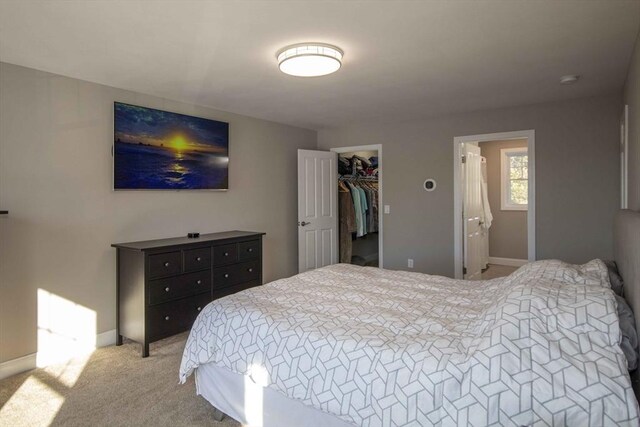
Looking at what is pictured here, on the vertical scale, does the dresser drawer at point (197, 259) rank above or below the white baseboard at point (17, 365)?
above

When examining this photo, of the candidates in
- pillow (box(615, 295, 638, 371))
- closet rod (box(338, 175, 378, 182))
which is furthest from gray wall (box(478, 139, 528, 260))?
pillow (box(615, 295, 638, 371))

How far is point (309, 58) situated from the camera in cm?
257

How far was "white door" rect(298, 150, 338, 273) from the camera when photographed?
514 cm

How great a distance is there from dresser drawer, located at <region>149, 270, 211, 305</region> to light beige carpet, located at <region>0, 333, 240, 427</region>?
462 mm

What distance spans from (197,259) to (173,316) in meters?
0.53

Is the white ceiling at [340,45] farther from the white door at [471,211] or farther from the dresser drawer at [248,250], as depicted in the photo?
the dresser drawer at [248,250]

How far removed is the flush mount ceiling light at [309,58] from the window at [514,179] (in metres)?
5.06

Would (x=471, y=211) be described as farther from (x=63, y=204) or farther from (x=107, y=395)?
(x=63, y=204)

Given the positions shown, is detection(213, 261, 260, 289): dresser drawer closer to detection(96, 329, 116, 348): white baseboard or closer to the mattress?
detection(96, 329, 116, 348): white baseboard

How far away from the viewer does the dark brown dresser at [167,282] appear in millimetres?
3100

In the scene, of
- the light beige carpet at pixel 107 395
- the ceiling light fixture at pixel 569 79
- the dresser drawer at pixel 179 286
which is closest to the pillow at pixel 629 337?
the light beige carpet at pixel 107 395

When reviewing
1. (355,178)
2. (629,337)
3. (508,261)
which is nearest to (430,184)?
(355,178)

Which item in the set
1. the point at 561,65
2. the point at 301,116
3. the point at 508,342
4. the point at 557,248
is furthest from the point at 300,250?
the point at 508,342

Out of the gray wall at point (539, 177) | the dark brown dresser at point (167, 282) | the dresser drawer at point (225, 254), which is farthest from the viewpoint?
the gray wall at point (539, 177)
